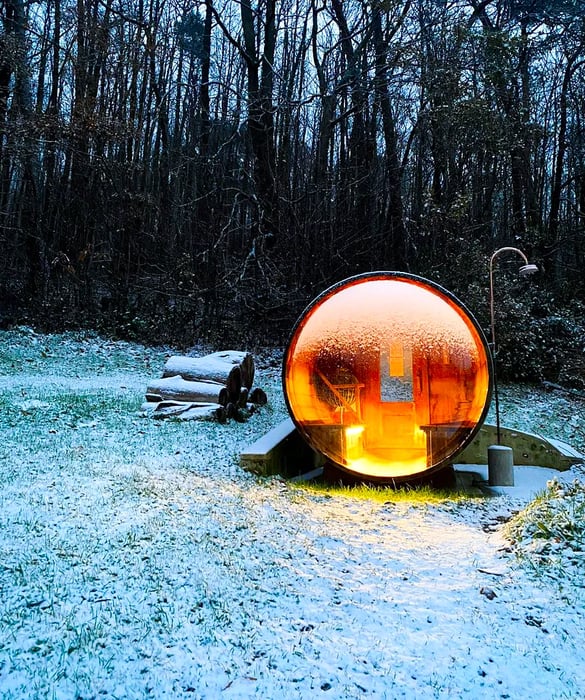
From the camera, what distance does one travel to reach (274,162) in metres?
13.3

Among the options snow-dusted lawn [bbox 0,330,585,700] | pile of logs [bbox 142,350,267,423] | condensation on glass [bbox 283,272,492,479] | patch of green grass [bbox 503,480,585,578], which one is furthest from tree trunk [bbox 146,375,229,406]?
patch of green grass [bbox 503,480,585,578]

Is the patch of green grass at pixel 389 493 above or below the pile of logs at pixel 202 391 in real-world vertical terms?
below

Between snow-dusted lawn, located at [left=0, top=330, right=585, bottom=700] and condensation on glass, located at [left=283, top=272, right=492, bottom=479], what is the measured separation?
0.99 metres

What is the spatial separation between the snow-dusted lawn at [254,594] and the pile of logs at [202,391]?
189cm

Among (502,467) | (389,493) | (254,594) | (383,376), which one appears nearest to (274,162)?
(383,376)

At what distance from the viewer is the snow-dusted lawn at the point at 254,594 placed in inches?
74.2

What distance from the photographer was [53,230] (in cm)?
1330

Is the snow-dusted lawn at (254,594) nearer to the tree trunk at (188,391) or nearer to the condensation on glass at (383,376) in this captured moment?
the condensation on glass at (383,376)

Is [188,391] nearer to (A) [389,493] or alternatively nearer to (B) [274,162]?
(A) [389,493]

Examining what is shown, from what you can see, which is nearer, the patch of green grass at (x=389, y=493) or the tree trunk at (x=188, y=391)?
the patch of green grass at (x=389, y=493)

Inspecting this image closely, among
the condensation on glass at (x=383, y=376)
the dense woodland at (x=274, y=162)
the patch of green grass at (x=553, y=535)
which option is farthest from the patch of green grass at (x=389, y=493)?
the dense woodland at (x=274, y=162)

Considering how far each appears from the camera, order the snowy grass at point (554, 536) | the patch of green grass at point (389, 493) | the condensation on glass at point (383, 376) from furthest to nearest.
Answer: the condensation on glass at point (383, 376) → the patch of green grass at point (389, 493) → the snowy grass at point (554, 536)

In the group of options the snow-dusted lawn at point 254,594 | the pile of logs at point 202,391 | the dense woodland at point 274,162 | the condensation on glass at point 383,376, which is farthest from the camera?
the dense woodland at point 274,162

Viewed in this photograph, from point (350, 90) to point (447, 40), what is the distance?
240 cm
